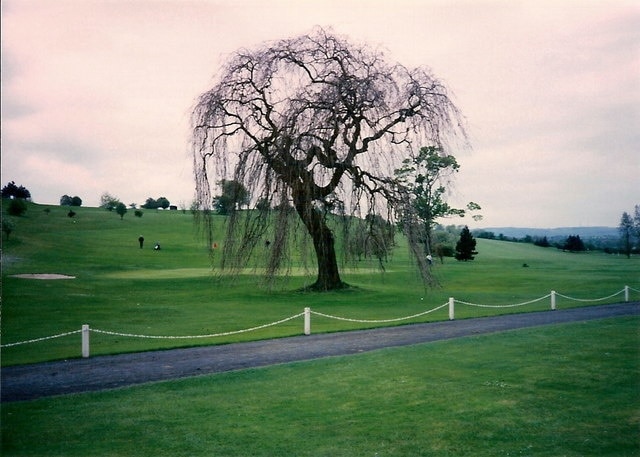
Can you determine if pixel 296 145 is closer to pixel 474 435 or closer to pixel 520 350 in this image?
pixel 520 350

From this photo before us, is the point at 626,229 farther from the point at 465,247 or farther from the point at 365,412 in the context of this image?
the point at 365,412

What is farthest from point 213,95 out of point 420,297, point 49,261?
point 49,261

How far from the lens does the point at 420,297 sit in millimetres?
29234

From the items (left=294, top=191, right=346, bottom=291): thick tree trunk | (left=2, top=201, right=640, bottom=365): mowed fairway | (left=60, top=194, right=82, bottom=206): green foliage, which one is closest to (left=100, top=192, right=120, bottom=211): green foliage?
(left=60, top=194, right=82, bottom=206): green foliage

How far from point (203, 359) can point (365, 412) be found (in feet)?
19.2

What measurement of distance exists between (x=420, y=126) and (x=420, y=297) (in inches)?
352

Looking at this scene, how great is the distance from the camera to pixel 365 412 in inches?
333

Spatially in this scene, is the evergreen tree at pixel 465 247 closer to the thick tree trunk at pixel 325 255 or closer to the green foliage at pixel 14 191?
the thick tree trunk at pixel 325 255

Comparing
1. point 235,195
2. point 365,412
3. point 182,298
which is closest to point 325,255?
point 235,195

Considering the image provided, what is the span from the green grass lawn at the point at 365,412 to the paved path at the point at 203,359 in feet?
3.16

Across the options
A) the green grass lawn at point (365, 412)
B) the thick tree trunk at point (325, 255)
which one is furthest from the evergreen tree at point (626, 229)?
the green grass lawn at point (365, 412)

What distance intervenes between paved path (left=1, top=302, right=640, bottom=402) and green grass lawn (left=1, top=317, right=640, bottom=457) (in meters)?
0.96

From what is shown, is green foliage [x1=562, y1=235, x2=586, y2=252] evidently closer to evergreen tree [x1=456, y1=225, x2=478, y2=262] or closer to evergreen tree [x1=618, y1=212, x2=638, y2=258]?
evergreen tree [x1=618, y1=212, x2=638, y2=258]

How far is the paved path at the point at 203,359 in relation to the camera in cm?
1080
